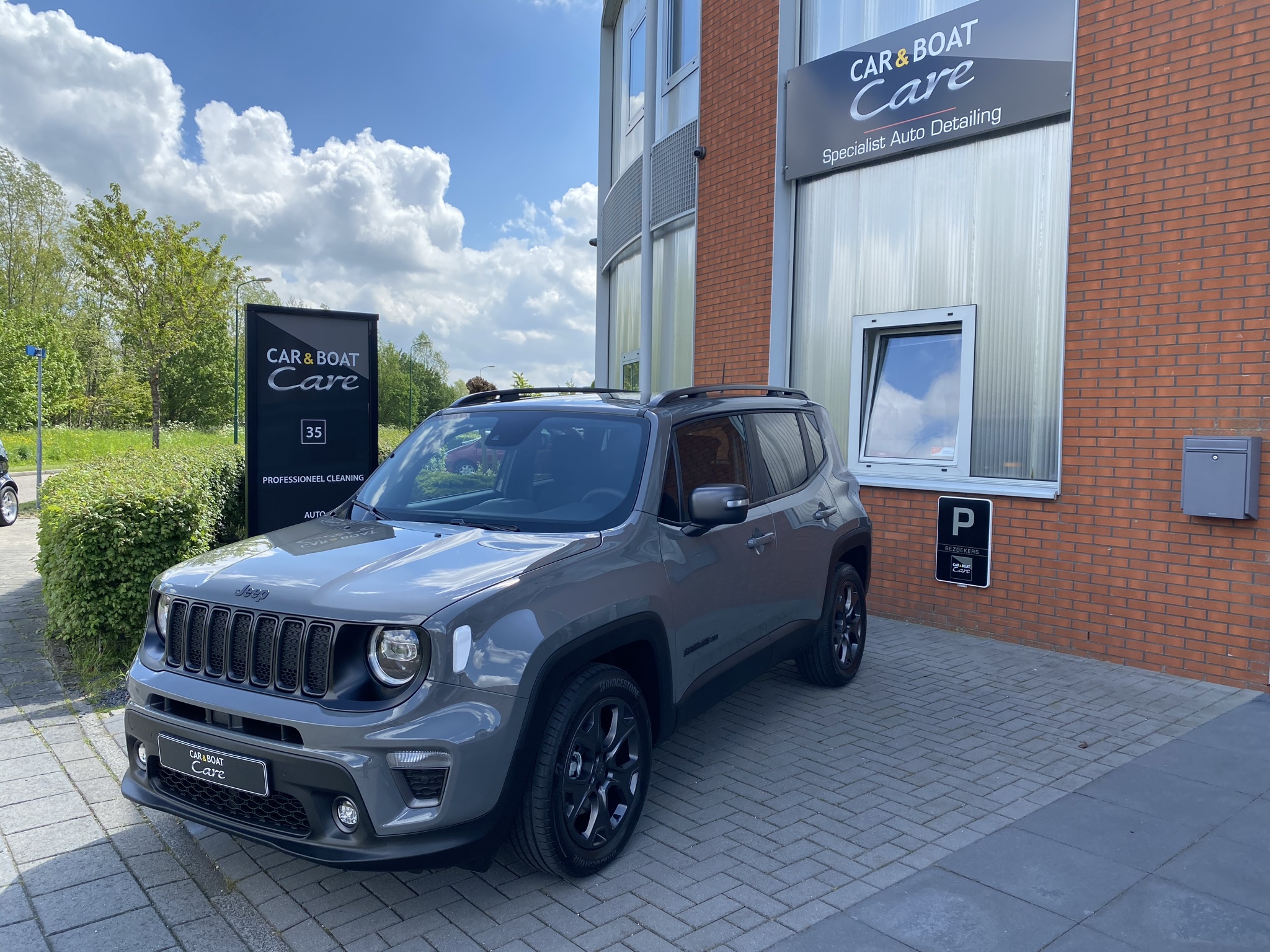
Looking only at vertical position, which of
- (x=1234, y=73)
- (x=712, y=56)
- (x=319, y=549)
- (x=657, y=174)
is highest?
(x=712, y=56)

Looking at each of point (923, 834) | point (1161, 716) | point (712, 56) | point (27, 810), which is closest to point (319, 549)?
point (27, 810)

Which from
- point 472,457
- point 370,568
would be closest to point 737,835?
point 370,568

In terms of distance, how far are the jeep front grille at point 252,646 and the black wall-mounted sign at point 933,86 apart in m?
6.66

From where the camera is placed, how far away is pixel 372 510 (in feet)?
14.0

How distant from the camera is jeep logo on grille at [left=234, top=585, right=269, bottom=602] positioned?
3.16 m

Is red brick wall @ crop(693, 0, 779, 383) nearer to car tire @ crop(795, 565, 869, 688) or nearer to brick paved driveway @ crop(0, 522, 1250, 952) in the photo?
car tire @ crop(795, 565, 869, 688)

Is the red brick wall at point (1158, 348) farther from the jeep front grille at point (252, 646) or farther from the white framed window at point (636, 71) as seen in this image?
the white framed window at point (636, 71)

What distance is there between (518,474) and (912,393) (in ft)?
16.6

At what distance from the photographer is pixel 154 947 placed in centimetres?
297

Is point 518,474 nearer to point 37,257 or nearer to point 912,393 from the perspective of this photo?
point 912,393

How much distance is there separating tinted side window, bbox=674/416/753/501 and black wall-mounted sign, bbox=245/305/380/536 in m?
3.35

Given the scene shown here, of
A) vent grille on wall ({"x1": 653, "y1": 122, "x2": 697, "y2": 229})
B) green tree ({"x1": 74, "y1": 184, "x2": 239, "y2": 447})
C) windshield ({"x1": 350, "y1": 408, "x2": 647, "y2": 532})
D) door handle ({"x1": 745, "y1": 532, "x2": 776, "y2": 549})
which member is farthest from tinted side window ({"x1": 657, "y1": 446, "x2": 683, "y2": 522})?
green tree ({"x1": 74, "y1": 184, "x2": 239, "y2": 447})

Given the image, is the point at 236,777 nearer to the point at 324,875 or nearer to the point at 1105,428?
the point at 324,875

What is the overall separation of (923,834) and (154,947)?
116 inches
